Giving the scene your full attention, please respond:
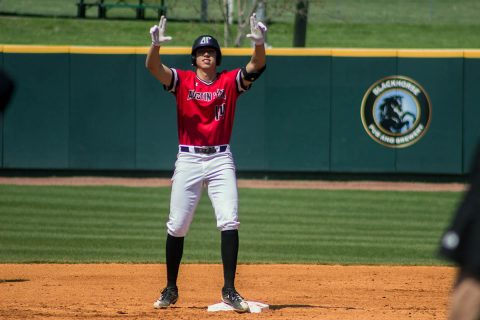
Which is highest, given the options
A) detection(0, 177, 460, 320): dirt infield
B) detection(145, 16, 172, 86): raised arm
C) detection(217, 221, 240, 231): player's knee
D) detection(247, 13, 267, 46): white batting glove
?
detection(247, 13, 267, 46): white batting glove

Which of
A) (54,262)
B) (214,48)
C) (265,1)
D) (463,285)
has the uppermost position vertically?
(265,1)

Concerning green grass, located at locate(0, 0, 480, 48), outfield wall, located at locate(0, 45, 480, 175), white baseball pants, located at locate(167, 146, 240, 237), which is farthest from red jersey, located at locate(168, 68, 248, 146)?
green grass, located at locate(0, 0, 480, 48)

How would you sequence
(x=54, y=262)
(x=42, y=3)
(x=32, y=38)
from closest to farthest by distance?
(x=54, y=262) → (x=32, y=38) → (x=42, y=3)

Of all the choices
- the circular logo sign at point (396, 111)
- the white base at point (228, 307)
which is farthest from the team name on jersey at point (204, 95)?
the circular logo sign at point (396, 111)

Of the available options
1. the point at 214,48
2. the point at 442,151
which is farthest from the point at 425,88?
the point at 214,48

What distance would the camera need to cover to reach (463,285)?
3.36 m

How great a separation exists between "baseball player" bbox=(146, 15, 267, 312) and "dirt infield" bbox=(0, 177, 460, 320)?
0.49m

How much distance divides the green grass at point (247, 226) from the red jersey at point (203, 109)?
3580 mm

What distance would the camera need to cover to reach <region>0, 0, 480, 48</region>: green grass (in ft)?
83.6

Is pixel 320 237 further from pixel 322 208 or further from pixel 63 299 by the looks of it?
pixel 63 299

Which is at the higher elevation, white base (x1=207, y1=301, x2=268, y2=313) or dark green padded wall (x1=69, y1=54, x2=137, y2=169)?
dark green padded wall (x1=69, y1=54, x2=137, y2=169)

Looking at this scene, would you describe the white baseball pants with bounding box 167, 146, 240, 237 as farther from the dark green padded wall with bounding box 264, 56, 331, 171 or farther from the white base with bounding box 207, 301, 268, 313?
the dark green padded wall with bounding box 264, 56, 331, 171

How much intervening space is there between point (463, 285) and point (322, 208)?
35.7 feet

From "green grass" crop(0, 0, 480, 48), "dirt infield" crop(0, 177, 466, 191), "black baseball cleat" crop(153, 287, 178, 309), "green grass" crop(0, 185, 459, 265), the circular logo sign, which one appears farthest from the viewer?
"green grass" crop(0, 0, 480, 48)
